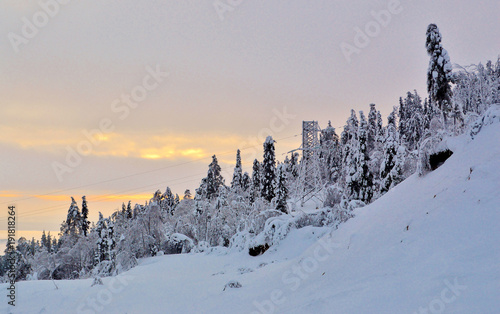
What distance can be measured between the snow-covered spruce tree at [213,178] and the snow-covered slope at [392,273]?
50685 mm

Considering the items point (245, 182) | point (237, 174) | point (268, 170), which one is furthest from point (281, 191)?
point (245, 182)

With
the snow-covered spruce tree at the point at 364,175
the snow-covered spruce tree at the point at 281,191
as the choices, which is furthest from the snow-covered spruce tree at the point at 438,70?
the snow-covered spruce tree at the point at 281,191

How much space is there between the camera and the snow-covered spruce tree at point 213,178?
63.6m

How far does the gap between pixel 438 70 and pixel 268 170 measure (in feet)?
75.1

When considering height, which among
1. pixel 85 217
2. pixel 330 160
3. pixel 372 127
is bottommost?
pixel 85 217

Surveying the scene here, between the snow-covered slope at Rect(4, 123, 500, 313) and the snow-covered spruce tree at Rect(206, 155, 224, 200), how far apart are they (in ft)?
166

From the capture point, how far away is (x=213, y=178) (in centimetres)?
6438

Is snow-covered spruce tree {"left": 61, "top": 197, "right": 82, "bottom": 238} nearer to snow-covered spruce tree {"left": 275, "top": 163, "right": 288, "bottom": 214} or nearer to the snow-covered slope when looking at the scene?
snow-covered spruce tree {"left": 275, "top": 163, "right": 288, "bottom": 214}

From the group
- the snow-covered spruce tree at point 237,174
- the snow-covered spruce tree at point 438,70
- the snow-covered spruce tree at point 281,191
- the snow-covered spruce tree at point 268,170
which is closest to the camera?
the snow-covered spruce tree at point 438,70

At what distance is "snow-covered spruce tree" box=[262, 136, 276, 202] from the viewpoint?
41.0m

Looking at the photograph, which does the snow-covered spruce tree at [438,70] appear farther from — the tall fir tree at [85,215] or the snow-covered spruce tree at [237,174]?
the tall fir tree at [85,215]

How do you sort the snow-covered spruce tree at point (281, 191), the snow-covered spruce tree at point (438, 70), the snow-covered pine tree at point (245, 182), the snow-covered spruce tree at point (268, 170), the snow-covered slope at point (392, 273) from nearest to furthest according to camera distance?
the snow-covered slope at point (392, 273) < the snow-covered spruce tree at point (438, 70) < the snow-covered spruce tree at point (281, 191) < the snow-covered spruce tree at point (268, 170) < the snow-covered pine tree at point (245, 182)

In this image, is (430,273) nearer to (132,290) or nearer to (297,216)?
(132,290)

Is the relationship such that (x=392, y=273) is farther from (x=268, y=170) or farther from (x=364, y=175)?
(x=268, y=170)
